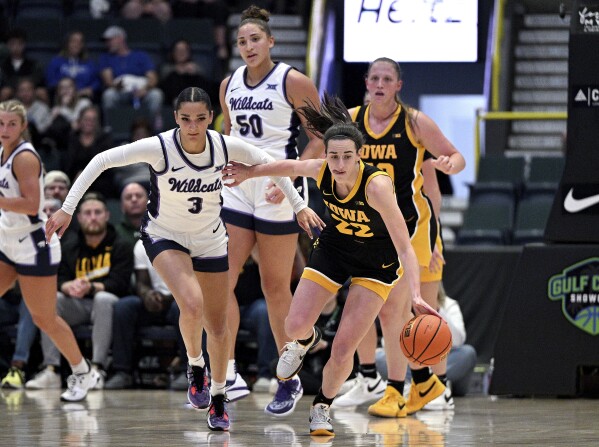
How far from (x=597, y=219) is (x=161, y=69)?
8.22m

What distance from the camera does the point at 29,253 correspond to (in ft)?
26.2

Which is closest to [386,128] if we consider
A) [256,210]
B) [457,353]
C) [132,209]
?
[256,210]

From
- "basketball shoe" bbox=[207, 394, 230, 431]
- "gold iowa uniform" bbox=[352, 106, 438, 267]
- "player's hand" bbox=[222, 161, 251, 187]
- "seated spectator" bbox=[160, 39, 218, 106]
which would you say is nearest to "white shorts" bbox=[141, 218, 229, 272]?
"player's hand" bbox=[222, 161, 251, 187]

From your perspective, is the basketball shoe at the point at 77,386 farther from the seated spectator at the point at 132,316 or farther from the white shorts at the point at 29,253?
the seated spectator at the point at 132,316

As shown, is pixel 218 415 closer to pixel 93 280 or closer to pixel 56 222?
pixel 56 222

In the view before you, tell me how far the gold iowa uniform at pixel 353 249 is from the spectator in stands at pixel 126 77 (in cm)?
761

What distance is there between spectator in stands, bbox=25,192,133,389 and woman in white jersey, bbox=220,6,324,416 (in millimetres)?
2852

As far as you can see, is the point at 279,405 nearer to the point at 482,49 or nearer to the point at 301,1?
the point at 482,49

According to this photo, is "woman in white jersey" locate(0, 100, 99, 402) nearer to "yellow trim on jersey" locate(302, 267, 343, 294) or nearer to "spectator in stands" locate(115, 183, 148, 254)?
"spectator in stands" locate(115, 183, 148, 254)

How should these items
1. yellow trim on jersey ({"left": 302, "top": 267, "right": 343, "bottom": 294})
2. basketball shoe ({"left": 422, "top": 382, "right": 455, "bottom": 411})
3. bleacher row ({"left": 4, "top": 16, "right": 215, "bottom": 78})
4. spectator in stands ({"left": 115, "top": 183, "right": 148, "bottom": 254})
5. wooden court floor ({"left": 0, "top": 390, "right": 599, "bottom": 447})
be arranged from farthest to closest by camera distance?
bleacher row ({"left": 4, "top": 16, "right": 215, "bottom": 78})
spectator in stands ({"left": 115, "top": 183, "right": 148, "bottom": 254})
basketball shoe ({"left": 422, "top": 382, "right": 455, "bottom": 411})
yellow trim on jersey ({"left": 302, "top": 267, "right": 343, "bottom": 294})
wooden court floor ({"left": 0, "top": 390, "right": 599, "bottom": 447})

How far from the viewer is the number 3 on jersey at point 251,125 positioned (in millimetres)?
7188

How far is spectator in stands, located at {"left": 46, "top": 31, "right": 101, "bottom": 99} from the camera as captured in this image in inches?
577

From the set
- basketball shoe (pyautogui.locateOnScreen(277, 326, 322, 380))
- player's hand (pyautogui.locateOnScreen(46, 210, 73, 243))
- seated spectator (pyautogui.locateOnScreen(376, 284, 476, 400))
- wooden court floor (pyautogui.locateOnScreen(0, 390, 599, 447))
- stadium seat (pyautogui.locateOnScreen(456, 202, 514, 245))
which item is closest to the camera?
wooden court floor (pyautogui.locateOnScreen(0, 390, 599, 447))

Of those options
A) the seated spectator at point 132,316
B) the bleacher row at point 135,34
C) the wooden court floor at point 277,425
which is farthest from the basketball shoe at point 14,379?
the bleacher row at point 135,34
